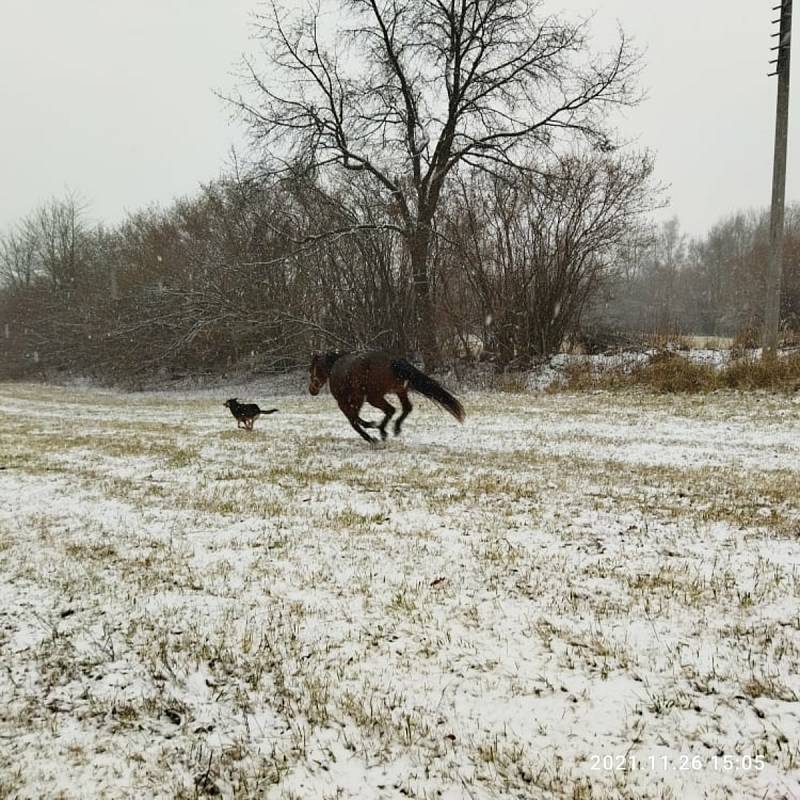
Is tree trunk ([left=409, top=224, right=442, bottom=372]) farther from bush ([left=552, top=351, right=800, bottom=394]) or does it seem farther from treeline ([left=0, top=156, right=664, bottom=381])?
bush ([left=552, top=351, right=800, bottom=394])

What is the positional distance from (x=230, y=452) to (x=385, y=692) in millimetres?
6349

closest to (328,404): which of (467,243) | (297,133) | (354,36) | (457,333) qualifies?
(457,333)

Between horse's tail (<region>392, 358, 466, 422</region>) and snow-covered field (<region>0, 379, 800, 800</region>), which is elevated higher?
horse's tail (<region>392, 358, 466, 422</region>)

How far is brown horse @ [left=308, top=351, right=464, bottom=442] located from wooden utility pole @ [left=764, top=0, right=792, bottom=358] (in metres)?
12.3

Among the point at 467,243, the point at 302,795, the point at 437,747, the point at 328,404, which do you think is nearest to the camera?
the point at 302,795

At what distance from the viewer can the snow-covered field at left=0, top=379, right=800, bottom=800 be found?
2.02 m

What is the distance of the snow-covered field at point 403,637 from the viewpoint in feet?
6.63

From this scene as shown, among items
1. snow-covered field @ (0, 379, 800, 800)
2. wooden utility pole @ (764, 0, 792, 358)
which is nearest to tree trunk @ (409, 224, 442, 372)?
wooden utility pole @ (764, 0, 792, 358)

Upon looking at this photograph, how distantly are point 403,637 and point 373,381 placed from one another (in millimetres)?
5318

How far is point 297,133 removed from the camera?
68.0ft

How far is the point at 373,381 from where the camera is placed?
7.96 metres

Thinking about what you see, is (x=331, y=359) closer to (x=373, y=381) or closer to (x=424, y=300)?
(x=373, y=381)

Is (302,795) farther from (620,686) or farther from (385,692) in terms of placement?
(620,686)
